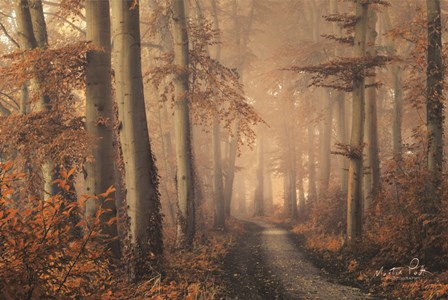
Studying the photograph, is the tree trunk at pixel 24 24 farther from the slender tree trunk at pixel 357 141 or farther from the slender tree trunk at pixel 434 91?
the slender tree trunk at pixel 434 91

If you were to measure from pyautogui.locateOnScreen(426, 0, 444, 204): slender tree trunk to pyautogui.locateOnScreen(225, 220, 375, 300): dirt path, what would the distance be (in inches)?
155

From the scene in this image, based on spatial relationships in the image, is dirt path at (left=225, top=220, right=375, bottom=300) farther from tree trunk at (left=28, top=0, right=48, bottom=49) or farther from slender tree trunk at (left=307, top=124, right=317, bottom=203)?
slender tree trunk at (left=307, top=124, right=317, bottom=203)

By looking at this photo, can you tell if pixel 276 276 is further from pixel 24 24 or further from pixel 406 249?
pixel 24 24

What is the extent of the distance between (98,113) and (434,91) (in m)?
8.22

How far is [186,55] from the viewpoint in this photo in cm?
1297

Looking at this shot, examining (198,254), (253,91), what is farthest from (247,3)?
(198,254)

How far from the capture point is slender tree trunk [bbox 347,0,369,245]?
11.8 metres

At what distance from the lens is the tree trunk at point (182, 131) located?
12891 millimetres

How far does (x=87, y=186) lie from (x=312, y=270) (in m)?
6.42

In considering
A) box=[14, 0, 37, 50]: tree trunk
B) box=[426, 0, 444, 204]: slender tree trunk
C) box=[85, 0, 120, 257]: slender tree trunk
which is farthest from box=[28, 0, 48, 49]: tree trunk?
box=[426, 0, 444, 204]: slender tree trunk

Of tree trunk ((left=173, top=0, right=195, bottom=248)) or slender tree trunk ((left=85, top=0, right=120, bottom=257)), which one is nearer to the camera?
slender tree trunk ((left=85, top=0, right=120, bottom=257))
